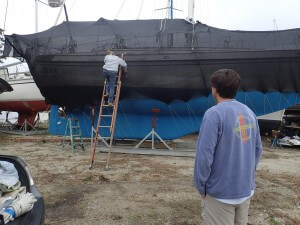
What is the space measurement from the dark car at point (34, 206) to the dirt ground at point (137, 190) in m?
1.22

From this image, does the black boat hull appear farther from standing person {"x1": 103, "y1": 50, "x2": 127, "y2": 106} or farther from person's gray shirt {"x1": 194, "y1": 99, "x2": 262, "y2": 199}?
person's gray shirt {"x1": 194, "y1": 99, "x2": 262, "y2": 199}

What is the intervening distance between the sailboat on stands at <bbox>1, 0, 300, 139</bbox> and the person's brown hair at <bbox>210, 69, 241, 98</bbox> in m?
6.40

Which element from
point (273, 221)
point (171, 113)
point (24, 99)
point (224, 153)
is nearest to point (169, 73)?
point (171, 113)

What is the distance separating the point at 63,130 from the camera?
A: 434 inches

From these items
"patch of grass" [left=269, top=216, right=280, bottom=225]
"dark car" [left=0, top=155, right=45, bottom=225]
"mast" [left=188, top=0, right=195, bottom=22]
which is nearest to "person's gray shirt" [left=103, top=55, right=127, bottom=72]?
"mast" [left=188, top=0, right=195, bottom=22]

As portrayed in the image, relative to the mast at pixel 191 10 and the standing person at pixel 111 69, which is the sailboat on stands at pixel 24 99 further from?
the mast at pixel 191 10

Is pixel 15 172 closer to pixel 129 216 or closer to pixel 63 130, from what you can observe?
pixel 129 216

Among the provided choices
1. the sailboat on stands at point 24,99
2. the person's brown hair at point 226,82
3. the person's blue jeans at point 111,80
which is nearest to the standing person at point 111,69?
the person's blue jeans at point 111,80

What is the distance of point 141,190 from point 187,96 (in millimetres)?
4273

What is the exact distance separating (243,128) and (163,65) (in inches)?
261

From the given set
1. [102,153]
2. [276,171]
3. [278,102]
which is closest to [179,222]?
[276,171]

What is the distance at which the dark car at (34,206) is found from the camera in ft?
7.71

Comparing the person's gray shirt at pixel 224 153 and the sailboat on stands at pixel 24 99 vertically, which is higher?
the person's gray shirt at pixel 224 153

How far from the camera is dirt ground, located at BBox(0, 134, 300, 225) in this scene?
13.8 feet
